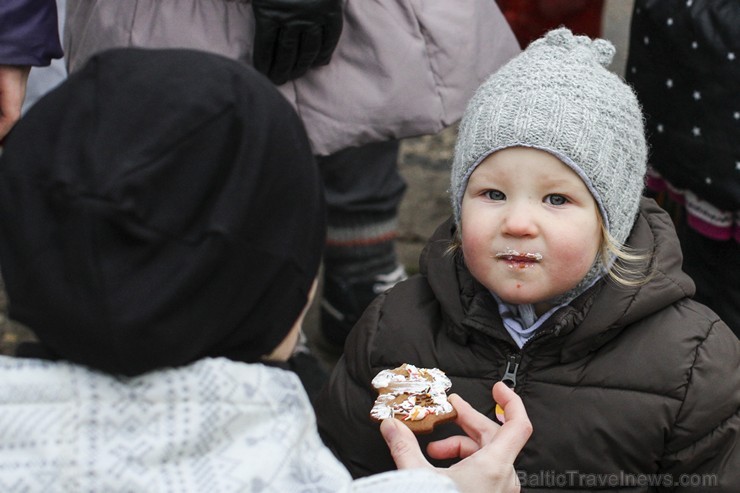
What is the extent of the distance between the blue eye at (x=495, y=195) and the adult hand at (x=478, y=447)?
397mm

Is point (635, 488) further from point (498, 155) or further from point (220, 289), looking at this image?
point (220, 289)

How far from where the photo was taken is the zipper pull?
82.4 inches

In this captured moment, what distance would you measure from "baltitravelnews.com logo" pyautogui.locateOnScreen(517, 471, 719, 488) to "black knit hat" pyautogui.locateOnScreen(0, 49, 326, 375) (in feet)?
Result: 2.90

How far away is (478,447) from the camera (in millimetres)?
1901

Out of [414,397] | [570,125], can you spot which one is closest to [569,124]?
[570,125]

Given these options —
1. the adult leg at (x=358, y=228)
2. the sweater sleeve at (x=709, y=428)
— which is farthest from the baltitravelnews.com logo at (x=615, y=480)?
the adult leg at (x=358, y=228)

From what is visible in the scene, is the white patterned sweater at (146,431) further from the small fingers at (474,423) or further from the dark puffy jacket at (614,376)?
the dark puffy jacket at (614,376)

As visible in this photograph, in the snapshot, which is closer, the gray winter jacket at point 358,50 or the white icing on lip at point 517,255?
the white icing on lip at point 517,255

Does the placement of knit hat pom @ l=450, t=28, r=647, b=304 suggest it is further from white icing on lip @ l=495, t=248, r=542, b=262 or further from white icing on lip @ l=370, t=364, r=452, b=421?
white icing on lip @ l=370, t=364, r=452, b=421

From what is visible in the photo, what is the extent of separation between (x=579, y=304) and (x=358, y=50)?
0.80 meters

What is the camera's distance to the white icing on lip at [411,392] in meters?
1.93

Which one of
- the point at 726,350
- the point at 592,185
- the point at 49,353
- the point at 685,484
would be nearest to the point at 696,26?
the point at 592,185

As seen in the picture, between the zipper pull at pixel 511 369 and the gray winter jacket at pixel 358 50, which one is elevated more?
the gray winter jacket at pixel 358 50

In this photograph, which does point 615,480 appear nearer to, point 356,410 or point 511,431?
point 511,431
